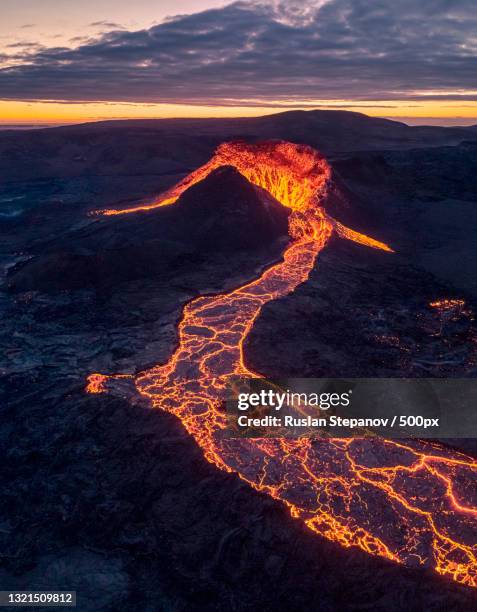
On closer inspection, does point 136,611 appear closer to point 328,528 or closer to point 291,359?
point 328,528

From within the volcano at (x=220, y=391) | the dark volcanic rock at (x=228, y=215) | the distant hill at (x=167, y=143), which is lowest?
the distant hill at (x=167, y=143)

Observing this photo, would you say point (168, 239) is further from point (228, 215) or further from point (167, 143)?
point (167, 143)

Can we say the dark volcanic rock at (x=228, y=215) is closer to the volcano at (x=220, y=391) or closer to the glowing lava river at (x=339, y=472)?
the volcano at (x=220, y=391)

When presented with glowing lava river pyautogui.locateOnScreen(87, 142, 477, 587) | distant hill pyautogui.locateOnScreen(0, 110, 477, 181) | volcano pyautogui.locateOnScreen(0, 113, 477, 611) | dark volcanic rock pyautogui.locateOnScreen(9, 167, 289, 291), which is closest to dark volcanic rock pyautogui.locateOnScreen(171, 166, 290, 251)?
dark volcanic rock pyautogui.locateOnScreen(9, 167, 289, 291)

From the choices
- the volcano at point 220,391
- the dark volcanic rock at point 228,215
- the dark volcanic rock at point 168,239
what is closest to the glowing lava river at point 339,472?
the volcano at point 220,391

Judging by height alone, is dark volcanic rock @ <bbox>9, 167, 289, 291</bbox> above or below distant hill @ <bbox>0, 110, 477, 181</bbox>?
above

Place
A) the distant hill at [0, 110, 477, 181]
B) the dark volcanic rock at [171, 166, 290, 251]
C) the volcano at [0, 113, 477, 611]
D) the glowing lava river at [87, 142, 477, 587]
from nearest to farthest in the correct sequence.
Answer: the volcano at [0, 113, 477, 611] < the glowing lava river at [87, 142, 477, 587] < the dark volcanic rock at [171, 166, 290, 251] < the distant hill at [0, 110, 477, 181]

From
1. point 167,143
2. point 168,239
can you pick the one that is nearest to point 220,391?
point 168,239

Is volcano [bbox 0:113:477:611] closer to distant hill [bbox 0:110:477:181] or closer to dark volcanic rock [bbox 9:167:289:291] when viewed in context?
Result: dark volcanic rock [bbox 9:167:289:291]

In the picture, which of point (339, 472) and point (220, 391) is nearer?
point (339, 472)
